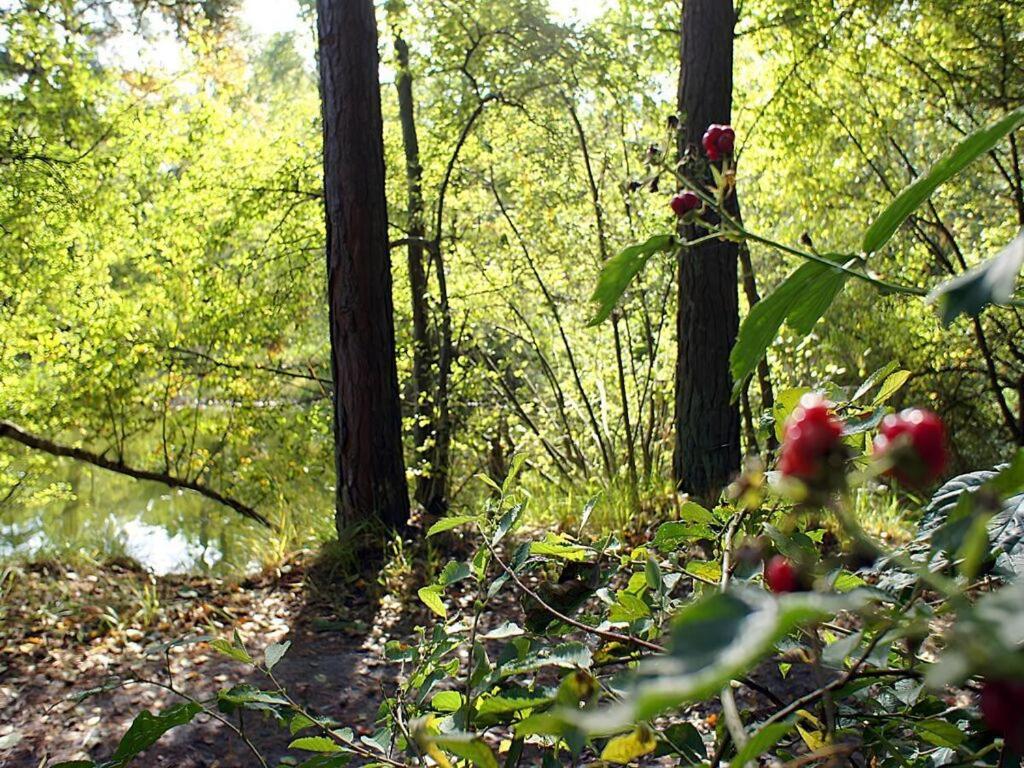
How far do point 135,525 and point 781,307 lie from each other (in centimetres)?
1116

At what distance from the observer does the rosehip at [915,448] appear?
38 centimetres

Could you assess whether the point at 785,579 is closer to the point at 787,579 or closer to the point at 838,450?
the point at 787,579

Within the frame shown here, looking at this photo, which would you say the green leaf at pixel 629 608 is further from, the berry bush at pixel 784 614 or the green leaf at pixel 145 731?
the green leaf at pixel 145 731

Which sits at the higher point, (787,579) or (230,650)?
(787,579)

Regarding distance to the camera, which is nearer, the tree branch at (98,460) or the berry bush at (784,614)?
the berry bush at (784,614)

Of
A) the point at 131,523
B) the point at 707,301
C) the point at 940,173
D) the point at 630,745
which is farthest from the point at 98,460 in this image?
the point at 940,173

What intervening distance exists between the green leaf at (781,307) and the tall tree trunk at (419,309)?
573cm

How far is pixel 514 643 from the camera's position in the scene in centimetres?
95

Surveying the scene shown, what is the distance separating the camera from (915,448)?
384 mm

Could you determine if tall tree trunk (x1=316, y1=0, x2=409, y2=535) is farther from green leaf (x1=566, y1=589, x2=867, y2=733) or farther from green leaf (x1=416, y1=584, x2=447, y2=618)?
green leaf (x1=566, y1=589, x2=867, y2=733)

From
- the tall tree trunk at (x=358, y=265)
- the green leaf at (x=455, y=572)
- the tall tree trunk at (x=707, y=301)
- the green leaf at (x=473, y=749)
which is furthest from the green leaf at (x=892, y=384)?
the tall tree trunk at (x=358, y=265)

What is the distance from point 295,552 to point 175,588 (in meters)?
0.70

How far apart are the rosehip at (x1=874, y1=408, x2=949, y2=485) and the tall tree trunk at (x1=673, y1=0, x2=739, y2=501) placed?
4738 millimetres

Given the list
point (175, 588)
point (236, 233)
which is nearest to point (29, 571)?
point (175, 588)
